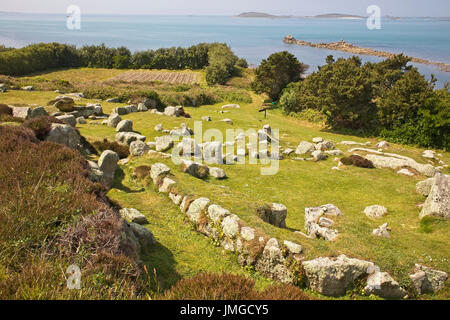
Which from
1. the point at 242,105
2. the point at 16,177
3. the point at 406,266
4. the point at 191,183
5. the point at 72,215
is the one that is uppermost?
the point at 242,105

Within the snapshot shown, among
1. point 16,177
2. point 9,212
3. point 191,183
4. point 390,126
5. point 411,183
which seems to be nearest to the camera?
point 9,212

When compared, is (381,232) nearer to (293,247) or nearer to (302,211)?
(302,211)

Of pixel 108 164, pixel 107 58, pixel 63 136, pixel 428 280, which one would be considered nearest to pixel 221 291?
pixel 428 280

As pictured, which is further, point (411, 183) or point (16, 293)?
point (411, 183)

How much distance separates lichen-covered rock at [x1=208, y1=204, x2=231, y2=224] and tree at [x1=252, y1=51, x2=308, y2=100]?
61.9m

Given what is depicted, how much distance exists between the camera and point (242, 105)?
228ft

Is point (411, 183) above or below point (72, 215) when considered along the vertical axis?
below

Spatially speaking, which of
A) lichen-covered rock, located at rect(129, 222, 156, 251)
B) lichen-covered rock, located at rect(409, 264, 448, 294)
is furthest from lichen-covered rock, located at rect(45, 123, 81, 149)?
lichen-covered rock, located at rect(409, 264, 448, 294)

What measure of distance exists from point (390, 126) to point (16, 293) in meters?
49.1

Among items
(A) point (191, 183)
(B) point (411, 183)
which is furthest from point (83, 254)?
(B) point (411, 183)

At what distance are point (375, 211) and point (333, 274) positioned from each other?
937cm

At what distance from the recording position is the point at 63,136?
72.9 feet

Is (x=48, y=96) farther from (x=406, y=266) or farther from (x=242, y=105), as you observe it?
(x=406, y=266)

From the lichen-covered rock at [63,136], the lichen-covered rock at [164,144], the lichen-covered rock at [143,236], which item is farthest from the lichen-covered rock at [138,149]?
the lichen-covered rock at [143,236]
